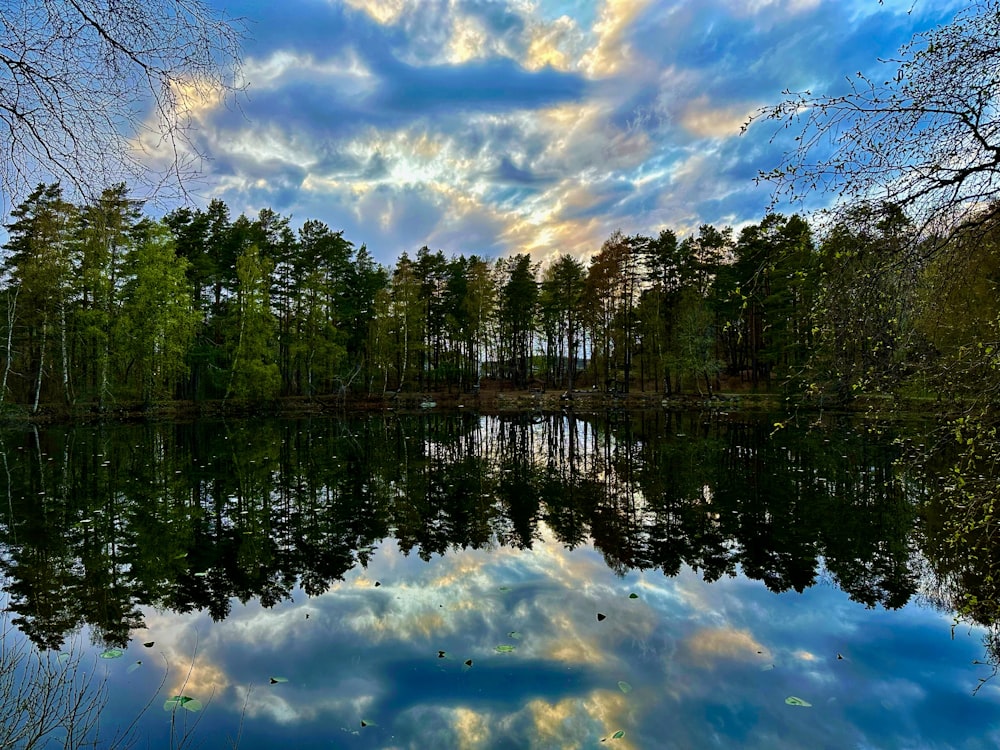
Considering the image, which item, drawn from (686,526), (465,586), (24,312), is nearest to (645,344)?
(686,526)

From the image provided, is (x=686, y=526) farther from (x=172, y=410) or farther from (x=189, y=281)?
(x=189, y=281)

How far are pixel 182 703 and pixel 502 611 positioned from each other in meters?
3.58

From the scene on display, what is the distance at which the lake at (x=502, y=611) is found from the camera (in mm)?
4520

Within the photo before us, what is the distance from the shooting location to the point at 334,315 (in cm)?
4369

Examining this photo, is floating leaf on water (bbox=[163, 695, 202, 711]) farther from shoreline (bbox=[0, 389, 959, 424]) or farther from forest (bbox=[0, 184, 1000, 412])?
shoreline (bbox=[0, 389, 959, 424])

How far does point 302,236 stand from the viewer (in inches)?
1711

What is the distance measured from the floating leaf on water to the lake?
0.11ft

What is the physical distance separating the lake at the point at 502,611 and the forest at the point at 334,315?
1022 cm

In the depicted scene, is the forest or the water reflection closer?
the water reflection

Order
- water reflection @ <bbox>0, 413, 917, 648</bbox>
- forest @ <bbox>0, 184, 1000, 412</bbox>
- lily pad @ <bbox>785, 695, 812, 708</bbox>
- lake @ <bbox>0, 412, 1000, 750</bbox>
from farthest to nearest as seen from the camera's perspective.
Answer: forest @ <bbox>0, 184, 1000, 412</bbox>
water reflection @ <bbox>0, 413, 917, 648</bbox>
lily pad @ <bbox>785, 695, 812, 708</bbox>
lake @ <bbox>0, 412, 1000, 750</bbox>

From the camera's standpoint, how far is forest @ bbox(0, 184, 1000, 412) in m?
30.9

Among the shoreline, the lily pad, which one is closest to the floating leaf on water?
the lily pad

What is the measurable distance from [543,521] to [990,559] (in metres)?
7.09

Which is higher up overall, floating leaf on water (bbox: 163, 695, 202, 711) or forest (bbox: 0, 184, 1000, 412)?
forest (bbox: 0, 184, 1000, 412)
